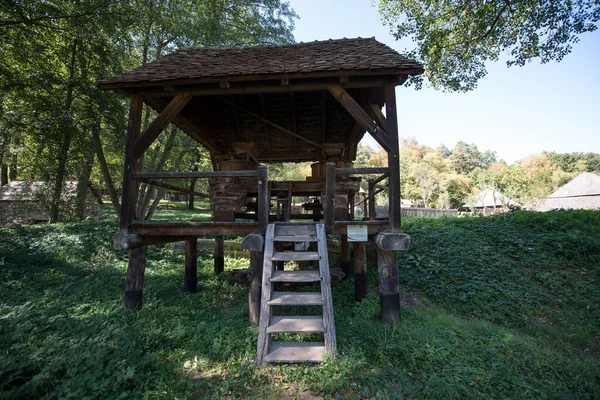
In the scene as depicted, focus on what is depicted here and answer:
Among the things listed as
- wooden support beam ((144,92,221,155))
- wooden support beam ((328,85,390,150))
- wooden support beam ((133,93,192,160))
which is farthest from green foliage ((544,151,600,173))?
wooden support beam ((133,93,192,160))

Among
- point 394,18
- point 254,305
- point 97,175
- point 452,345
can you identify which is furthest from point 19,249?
point 97,175

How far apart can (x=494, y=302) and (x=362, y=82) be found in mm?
5632

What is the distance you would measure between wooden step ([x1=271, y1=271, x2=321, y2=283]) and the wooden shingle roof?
3.23m

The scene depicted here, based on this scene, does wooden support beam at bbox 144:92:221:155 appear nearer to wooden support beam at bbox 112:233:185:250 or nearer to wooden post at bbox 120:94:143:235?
wooden post at bbox 120:94:143:235

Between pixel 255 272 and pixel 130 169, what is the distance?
→ 9.50 feet

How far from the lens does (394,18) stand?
1020cm

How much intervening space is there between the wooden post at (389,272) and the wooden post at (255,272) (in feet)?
6.57

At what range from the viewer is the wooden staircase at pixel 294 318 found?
336 cm

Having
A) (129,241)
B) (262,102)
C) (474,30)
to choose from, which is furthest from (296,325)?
(474,30)

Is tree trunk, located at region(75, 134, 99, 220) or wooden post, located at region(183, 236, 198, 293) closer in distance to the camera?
wooden post, located at region(183, 236, 198, 293)

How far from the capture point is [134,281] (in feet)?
15.9

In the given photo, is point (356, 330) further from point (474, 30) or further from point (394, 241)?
point (474, 30)

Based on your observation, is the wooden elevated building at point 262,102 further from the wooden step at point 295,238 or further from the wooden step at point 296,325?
the wooden step at point 296,325

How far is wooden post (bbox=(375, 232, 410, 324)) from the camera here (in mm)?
4312
